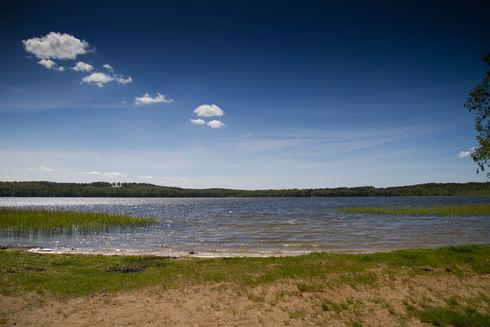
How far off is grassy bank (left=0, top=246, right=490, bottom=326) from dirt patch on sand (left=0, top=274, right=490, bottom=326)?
4 cm

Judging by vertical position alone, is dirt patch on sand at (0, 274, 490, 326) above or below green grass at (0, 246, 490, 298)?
below

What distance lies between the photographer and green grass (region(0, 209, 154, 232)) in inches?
1716

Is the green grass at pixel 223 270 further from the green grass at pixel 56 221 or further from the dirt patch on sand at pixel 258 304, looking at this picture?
the green grass at pixel 56 221

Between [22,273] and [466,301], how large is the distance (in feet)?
61.4

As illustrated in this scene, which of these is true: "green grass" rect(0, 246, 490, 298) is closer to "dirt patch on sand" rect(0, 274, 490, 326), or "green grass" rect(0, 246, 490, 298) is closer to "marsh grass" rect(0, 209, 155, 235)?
"dirt patch on sand" rect(0, 274, 490, 326)

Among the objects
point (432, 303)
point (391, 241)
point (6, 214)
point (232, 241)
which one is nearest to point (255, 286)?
point (432, 303)

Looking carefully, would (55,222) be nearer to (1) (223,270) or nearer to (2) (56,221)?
(2) (56,221)

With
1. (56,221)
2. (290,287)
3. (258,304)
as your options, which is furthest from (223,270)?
(56,221)

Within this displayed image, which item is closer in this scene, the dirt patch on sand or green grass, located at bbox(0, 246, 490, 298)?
the dirt patch on sand

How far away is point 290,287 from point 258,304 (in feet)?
6.75

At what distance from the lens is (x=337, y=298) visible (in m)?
13.0

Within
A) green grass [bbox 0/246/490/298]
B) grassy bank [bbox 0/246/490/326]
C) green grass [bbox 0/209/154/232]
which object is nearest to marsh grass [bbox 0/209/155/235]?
green grass [bbox 0/209/154/232]

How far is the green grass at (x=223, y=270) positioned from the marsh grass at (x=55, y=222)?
24500 millimetres

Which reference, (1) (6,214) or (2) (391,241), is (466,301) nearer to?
(2) (391,241)
